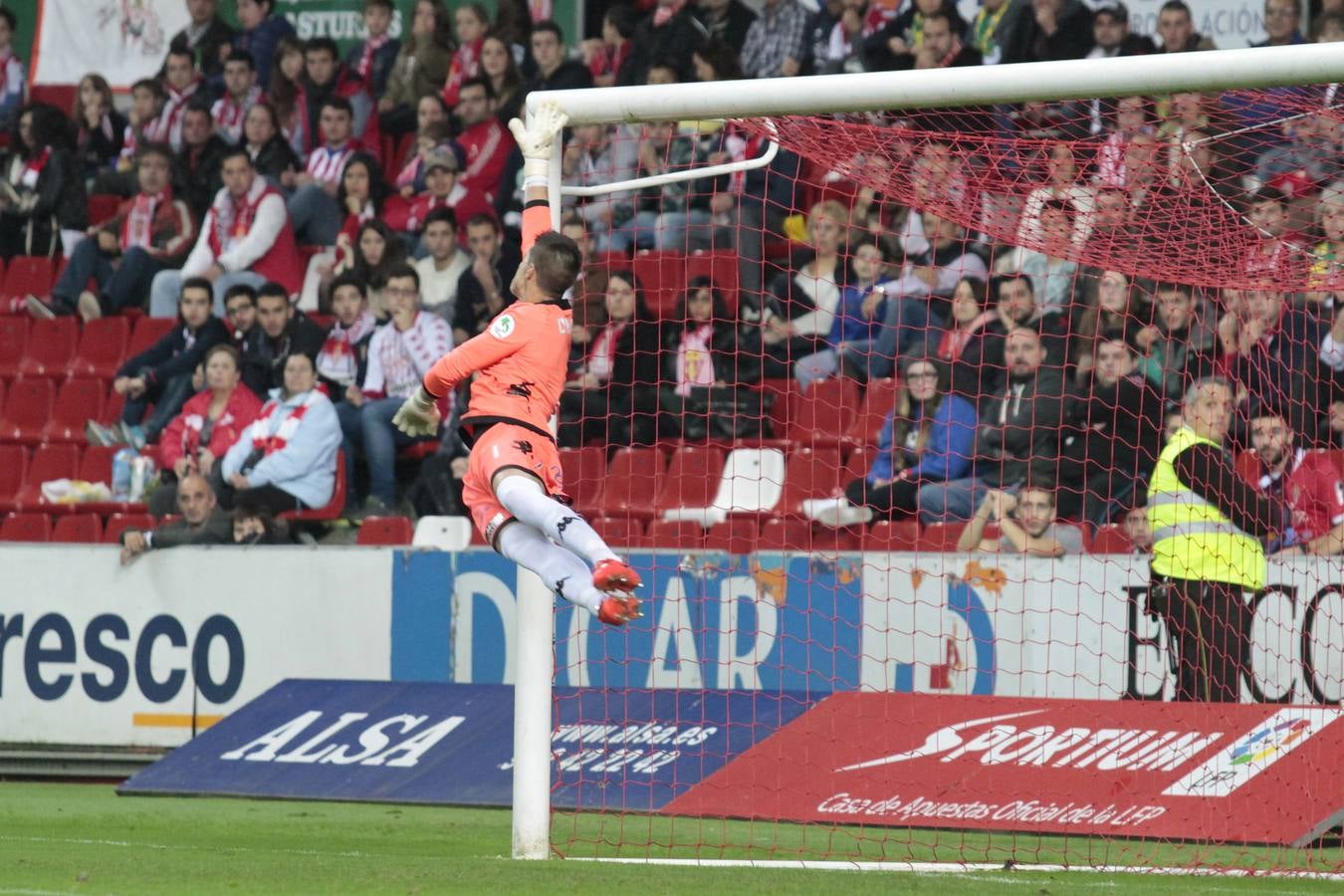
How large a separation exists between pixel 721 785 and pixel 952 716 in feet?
3.46

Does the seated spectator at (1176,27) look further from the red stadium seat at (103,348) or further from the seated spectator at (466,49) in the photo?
the red stadium seat at (103,348)

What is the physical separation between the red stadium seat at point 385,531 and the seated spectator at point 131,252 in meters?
4.73

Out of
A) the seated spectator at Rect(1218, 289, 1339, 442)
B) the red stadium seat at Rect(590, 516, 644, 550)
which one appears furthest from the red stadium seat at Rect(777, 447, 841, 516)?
the seated spectator at Rect(1218, 289, 1339, 442)

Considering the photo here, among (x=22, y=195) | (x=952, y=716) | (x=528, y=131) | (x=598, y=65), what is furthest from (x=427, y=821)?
(x=22, y=195)

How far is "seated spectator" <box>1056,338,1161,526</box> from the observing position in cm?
1027

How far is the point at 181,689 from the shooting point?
11.2m

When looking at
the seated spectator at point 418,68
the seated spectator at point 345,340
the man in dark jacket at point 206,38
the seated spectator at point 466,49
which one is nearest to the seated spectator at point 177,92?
the man in dark jacket at point 206,38

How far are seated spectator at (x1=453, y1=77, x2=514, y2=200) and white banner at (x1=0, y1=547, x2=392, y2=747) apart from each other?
4547 mm

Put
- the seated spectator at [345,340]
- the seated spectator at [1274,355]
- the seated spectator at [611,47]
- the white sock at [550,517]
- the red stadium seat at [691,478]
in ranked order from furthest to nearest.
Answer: the seated spectator at [611,47]
the seated spectator at [345,340]
the red stadium seat at [691,478]
the seated spectator at [1274,355]
the white sock at [550,517]

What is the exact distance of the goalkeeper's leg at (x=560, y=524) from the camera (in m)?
6.66

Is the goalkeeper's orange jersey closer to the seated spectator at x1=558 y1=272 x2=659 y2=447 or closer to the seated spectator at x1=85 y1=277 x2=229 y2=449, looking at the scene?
the seated spectator at x1=558 y1=272 x2=659 y2=447

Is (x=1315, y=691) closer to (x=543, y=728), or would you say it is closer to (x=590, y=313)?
(x=543, y=728)

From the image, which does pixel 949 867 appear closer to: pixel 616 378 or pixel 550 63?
pixel 616 378

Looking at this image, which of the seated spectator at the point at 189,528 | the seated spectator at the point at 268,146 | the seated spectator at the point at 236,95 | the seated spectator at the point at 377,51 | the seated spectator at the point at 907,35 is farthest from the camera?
the seated spectator at the point at 236,95
